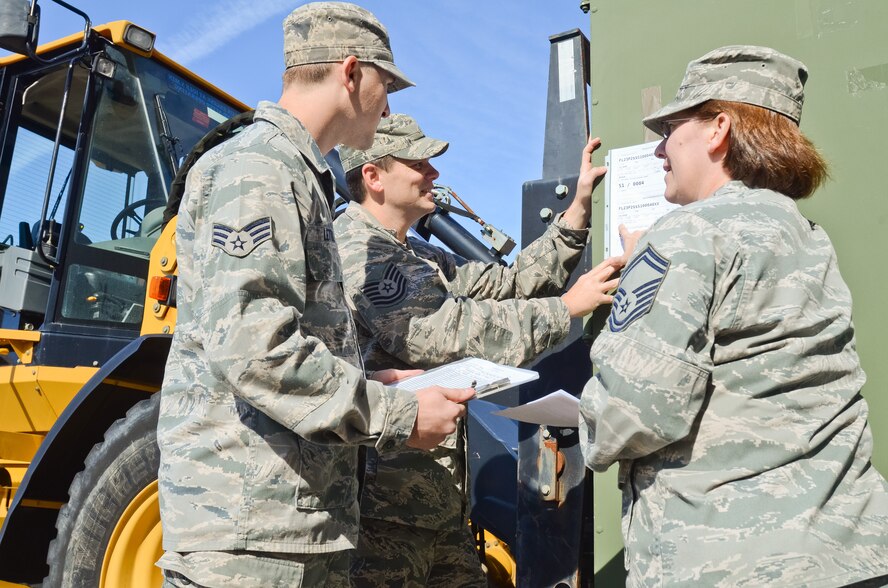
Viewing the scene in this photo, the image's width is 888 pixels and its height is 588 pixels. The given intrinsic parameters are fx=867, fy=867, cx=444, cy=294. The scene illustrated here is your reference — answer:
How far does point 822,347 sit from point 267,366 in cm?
93

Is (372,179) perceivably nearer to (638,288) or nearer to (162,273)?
(162,273)

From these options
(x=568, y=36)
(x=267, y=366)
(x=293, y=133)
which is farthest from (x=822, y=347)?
(x=568, y=36)

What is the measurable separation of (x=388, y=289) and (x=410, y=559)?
0.74 meters

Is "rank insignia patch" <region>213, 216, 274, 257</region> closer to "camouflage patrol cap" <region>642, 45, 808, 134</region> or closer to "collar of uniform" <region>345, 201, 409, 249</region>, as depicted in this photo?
"camouflage patrol cap" <region>642, 45, 808, 134</region>

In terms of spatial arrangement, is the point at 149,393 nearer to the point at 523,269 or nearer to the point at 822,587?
the point at 523,269

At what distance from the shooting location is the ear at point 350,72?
191cm

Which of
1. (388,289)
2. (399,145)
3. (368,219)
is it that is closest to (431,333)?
(388,289)

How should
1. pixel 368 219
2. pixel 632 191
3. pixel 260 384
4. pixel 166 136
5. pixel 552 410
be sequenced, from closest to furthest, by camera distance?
pixel 260 384
pixel 552 410
pixel 632 191
pixel 368 219
pixel 166 136

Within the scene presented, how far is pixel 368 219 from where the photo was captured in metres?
2.57

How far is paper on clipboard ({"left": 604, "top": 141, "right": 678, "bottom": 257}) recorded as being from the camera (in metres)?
2.13

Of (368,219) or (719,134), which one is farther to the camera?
(368,219)

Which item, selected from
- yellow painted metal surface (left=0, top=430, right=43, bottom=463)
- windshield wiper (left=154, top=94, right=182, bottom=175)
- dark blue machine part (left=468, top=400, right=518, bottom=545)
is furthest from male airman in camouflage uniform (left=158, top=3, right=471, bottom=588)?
yellow painted metal surface (left=0, top=430, right=43, bottom=463)

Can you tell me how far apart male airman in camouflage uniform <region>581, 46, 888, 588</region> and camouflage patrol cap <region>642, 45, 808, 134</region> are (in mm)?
193

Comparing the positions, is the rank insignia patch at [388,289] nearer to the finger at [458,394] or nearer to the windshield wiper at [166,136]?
the finger at [458,394]
